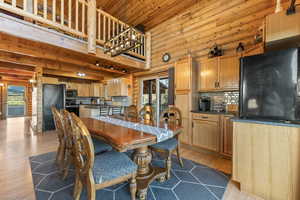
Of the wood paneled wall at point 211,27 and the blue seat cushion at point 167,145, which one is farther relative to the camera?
the wood paneled wall at point 211,27

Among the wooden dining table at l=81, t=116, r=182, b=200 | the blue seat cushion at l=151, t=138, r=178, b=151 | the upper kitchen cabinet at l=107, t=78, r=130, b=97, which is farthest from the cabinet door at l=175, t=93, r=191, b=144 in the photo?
the upper kitchen cabinet at l=107, t=78, r=130, b=97

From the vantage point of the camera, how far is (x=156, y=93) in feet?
15.9

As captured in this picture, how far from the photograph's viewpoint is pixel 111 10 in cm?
411

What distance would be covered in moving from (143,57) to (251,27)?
299cm

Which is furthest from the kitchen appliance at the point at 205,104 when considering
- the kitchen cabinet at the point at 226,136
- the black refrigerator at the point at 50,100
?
the black refrigerator at the point at 50,100

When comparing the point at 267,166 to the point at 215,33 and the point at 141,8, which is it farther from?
the point at 141,8

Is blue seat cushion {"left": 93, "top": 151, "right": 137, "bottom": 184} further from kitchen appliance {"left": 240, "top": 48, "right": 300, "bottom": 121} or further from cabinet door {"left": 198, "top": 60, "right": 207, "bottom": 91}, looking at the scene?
cabinet door {"left": 198, "top": 60, "right": 207, "bottom": 91}

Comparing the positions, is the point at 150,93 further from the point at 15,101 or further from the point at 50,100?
the point at 15,101

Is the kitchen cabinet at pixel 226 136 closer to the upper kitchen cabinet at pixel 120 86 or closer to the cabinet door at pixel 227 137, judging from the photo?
the cabinet door at pixel 227 137

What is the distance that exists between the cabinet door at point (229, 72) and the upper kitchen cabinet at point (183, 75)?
703mm

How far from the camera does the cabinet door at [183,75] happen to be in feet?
10.8

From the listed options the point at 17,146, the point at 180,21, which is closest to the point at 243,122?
the point at 180,21

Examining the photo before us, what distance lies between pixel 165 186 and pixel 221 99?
2.40 meters

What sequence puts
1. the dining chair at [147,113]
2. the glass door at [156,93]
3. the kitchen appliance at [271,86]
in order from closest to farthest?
the kitchen appliance at [271,86] → the dining chair at [147,113] → the glass door at [156,93]
